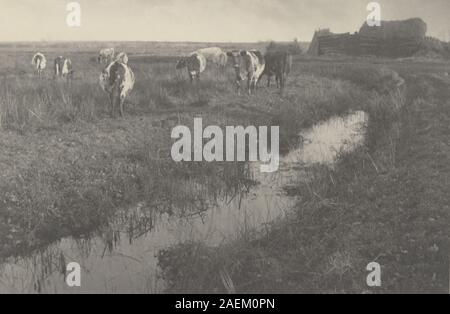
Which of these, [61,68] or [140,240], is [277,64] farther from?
[140,240]

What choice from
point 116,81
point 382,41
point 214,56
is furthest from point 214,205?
point 382,41

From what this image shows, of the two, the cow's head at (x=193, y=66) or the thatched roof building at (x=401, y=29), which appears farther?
the thatched roof building at (x=401, y=29)

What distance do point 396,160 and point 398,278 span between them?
13.8ft

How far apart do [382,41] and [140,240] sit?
32.3 m

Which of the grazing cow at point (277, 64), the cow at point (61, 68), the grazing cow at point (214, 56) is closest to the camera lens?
the grazing cow at point (277, 64)

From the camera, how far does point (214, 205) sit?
305 inches

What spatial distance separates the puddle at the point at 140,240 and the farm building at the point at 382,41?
27796 millimetres

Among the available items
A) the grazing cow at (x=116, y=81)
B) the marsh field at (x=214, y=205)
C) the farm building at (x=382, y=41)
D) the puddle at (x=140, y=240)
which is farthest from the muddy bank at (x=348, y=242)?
the farm building at (x=382, y=41)

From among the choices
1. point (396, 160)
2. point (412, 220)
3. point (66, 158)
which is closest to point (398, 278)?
point (412, 220)

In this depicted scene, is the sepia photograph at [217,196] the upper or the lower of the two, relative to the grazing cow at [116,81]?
lower

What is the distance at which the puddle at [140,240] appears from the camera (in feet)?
17.6

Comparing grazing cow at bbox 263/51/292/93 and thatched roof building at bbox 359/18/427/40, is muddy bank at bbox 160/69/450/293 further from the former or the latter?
thatched roof building at bbox 359/18/427/40

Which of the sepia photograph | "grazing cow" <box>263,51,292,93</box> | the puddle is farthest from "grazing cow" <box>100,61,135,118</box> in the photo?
"grazing cow" <box>263,51,292,93</box>

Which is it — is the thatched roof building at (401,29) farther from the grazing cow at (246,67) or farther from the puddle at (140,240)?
the puddle at (140,240)
